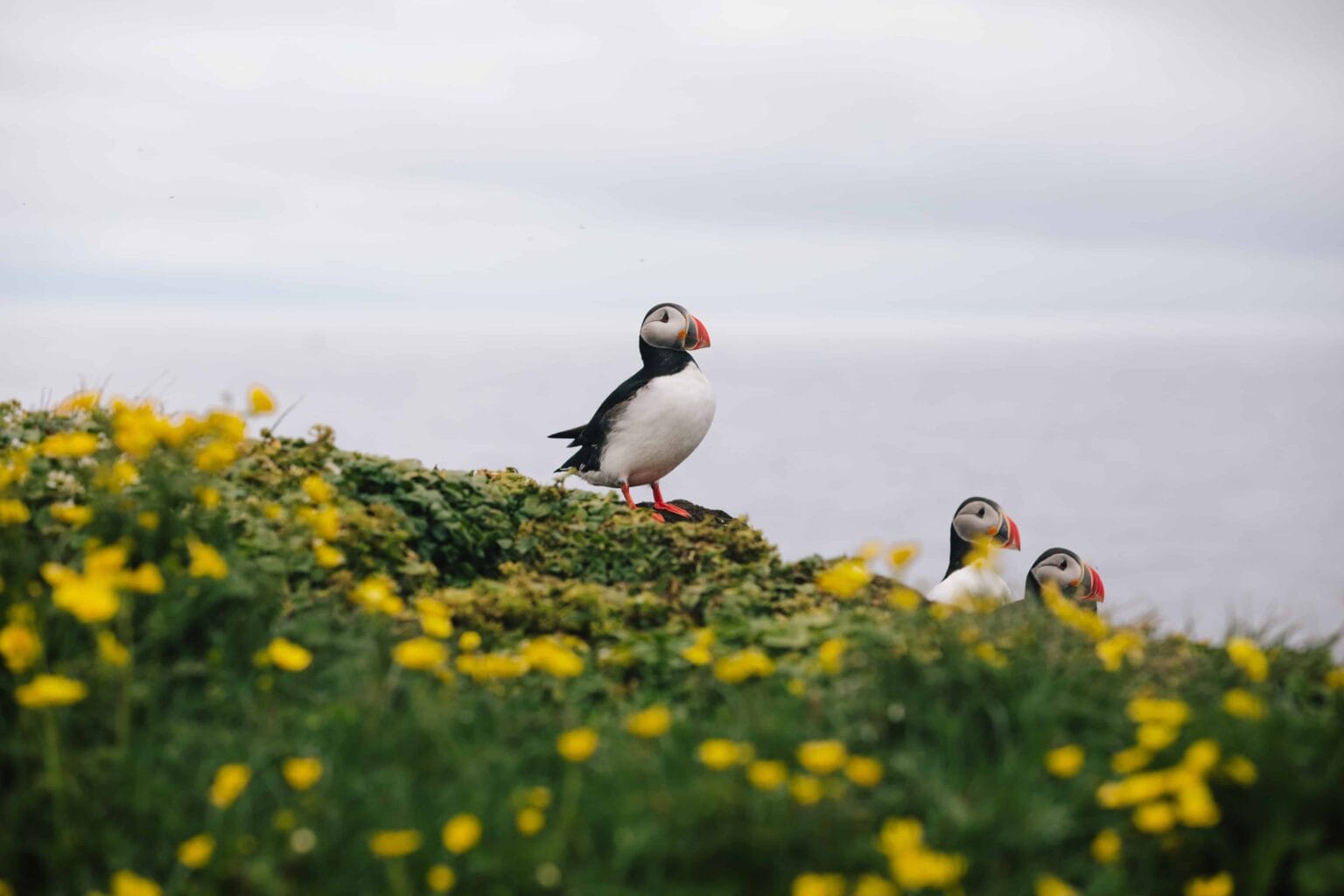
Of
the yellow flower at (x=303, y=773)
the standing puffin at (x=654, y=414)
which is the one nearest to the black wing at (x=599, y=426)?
the standing puffin at (x=654, y=414)

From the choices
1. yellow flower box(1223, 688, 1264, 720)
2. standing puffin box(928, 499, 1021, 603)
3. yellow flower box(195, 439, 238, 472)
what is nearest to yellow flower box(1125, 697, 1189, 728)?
yellow flower box(1223, 688, 1264, 720)

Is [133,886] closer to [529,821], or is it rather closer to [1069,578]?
[529,821]

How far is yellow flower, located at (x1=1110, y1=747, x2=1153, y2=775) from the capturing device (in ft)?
10.5

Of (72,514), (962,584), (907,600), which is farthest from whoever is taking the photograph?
(962,584)

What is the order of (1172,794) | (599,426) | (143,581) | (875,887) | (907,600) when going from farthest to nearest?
(599,426), (907,600), (143,581), (1172,794), (875,887)

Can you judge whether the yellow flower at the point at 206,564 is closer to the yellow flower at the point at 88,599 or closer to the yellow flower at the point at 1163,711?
the yellow flower at the point at 88,599

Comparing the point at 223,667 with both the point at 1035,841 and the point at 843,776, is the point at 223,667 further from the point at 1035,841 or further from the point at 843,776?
the point at 1035,841

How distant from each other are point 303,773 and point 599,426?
6.05 m

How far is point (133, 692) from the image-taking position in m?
3.54

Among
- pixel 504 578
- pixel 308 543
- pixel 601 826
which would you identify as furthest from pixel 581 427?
pixel 601 826

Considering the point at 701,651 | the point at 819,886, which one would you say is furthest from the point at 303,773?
the point at 701,651

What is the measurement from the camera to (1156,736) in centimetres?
312

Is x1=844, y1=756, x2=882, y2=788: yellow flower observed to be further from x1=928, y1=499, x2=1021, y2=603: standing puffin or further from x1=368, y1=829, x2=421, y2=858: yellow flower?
x1=928, y1=499, x2=1021, y2=603: standing puffin

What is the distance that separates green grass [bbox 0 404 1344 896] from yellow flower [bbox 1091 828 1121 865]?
27 mm
